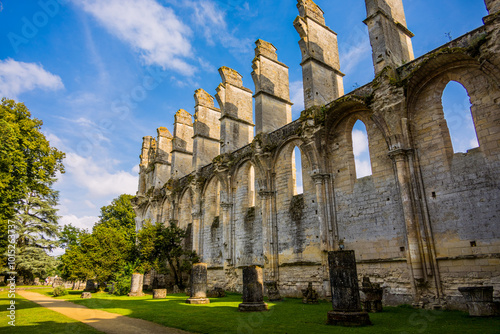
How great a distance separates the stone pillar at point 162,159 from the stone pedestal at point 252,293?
1949 cm

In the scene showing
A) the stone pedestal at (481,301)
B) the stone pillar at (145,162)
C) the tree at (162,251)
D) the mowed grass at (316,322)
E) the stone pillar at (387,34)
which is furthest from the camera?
the stone pillar at (145,162)

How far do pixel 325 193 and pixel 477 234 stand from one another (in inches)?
211

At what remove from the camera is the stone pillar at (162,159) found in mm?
28812

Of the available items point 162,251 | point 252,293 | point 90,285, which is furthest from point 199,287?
point 90,285

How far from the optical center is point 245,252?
17000mm

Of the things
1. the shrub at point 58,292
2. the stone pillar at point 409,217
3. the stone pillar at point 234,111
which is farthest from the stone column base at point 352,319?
the shrub at point 58,292

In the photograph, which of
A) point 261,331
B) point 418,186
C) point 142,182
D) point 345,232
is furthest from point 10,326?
point 142,182

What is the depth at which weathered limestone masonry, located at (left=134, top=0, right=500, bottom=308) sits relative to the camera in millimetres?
9180

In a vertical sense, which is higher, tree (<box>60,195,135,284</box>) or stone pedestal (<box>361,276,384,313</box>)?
tree (<box>60,195,135,284</box>)

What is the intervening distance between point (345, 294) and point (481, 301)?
3091 mm

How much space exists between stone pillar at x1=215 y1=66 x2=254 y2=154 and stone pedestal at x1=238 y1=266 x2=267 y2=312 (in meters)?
10.4

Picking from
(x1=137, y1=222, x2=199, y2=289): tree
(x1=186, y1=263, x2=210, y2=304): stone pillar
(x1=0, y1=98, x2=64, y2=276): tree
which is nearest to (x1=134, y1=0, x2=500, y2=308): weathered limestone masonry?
(x1=137, y1=222, x2=199, y2=289): tree

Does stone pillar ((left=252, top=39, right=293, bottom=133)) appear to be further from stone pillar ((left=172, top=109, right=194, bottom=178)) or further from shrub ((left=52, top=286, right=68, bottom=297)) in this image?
shrub ((left=52, top=286, right=68, bottom=297))

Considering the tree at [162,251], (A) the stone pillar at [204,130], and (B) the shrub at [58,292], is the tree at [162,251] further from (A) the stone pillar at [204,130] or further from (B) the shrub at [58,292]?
(A) the stone pillar at [204,130]
